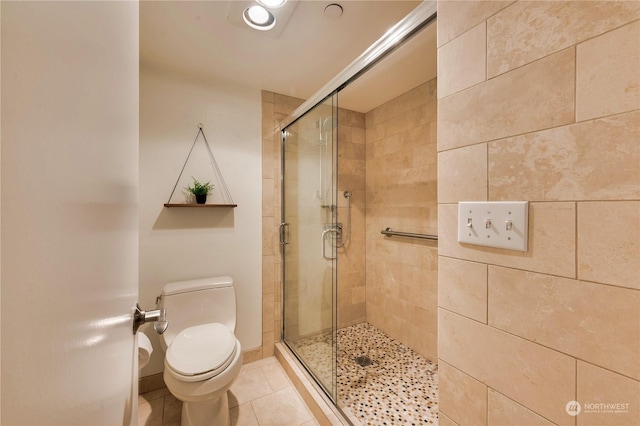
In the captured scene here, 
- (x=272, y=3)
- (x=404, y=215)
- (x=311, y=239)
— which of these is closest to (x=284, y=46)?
(x=272, y=3)

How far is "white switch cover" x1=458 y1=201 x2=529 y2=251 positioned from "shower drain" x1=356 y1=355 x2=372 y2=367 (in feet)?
5.64

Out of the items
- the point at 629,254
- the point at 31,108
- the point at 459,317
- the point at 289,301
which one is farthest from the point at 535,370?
the point at 289,301

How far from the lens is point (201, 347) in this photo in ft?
4.90

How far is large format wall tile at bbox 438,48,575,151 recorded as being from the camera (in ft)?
1.85

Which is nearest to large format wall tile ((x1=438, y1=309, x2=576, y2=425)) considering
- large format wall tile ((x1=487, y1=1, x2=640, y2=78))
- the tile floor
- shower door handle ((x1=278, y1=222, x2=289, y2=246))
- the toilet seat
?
large format wall tile ((x1=487, y1=1, x2=640, y2=78))

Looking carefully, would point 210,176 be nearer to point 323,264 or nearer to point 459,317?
point 323,264

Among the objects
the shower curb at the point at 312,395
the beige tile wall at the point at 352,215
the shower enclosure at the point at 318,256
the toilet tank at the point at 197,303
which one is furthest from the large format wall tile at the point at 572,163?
the beige tile wall at the point at 352,215

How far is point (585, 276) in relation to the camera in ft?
1.75

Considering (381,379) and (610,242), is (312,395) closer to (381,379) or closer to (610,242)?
(381,379)

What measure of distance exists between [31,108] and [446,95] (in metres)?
0.90

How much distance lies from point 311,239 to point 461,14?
1.58m

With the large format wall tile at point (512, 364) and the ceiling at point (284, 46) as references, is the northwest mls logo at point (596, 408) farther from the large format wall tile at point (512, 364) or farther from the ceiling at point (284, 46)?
the ceiling at point (284, 46)

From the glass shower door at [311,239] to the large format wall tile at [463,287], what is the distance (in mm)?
1042

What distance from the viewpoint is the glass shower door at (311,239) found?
178 cm
